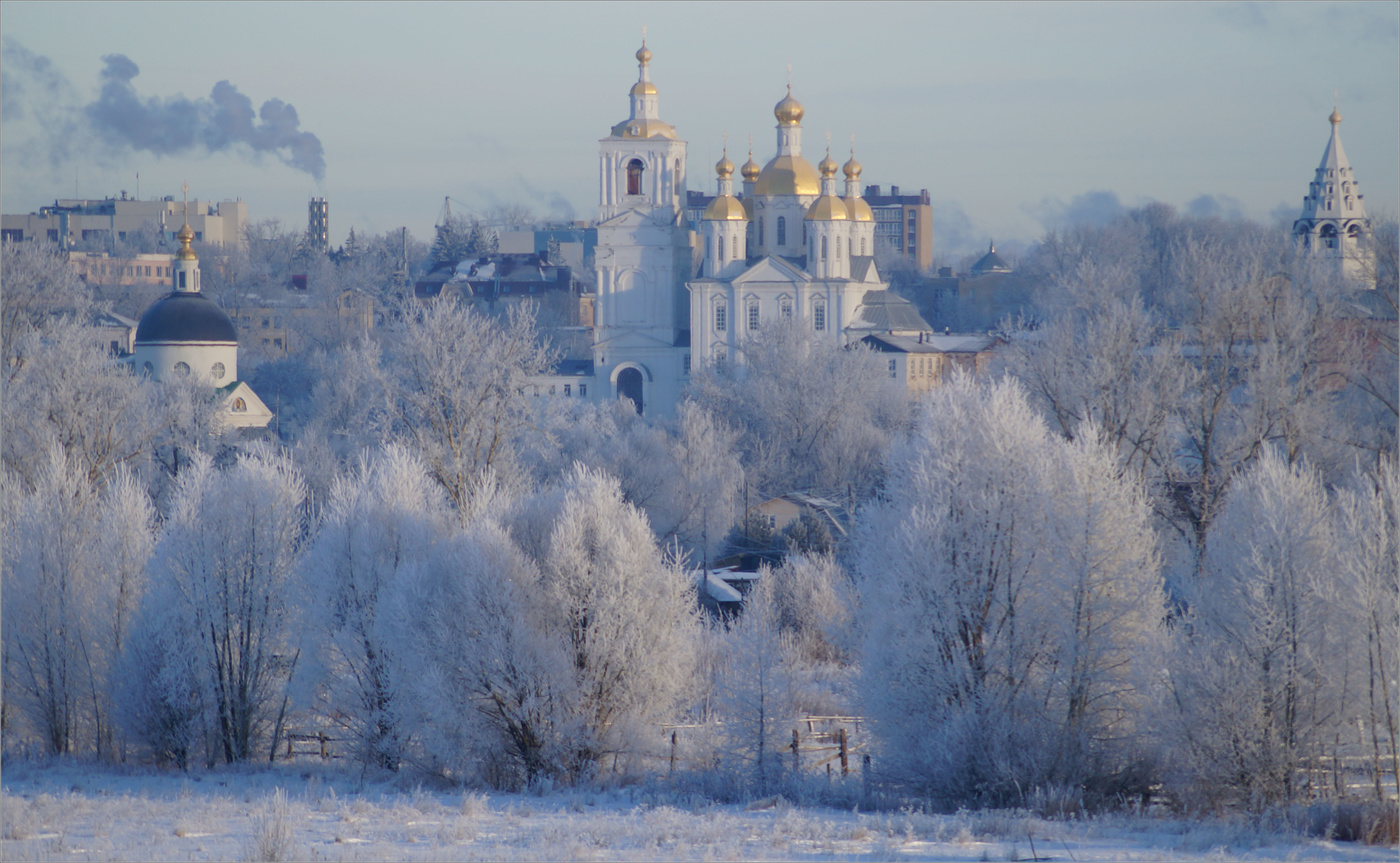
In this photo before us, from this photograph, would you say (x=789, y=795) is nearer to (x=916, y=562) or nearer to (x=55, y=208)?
(x=916, y=562)

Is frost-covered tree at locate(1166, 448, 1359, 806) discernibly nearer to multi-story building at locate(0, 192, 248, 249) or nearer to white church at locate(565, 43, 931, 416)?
white church at locate(565, 43, 931, 416)

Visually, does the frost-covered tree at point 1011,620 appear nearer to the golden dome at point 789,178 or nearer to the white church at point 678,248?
the white church at point 678,248

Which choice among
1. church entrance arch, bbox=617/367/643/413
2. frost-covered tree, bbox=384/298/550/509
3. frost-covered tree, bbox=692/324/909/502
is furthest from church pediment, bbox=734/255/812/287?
frost-covered tree, bbox=384/298/550/509

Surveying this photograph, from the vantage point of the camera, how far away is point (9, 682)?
1909cm

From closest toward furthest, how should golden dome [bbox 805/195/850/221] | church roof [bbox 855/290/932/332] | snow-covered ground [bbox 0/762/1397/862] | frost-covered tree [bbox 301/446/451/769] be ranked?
snow-covered ground [bbox 0/762/1397/862]
frost-covered tree [bbox 301/446/451/769]
golden dome [bbox 805/195/850/221]
church roof [bbox 855/290/932/332]

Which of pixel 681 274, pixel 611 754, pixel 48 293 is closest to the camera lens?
pixel 611 754


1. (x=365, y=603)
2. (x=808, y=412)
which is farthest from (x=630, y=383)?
(x=365, y=603)

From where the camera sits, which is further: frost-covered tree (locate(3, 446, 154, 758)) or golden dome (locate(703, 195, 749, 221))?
golden dome (locate(703, 195, 749, 221))

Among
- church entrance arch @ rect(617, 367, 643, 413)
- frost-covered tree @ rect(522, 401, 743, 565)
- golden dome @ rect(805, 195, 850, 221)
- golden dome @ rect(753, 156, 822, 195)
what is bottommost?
frost-covered tree @ rect(522, 401, 743, 565)

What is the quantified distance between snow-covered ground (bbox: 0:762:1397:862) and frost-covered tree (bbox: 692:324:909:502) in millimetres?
22525

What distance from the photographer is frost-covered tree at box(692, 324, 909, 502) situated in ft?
131

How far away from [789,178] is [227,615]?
43.3 m

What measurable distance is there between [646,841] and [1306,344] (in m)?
18.6

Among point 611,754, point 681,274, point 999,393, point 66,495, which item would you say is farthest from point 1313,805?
point 681,274
